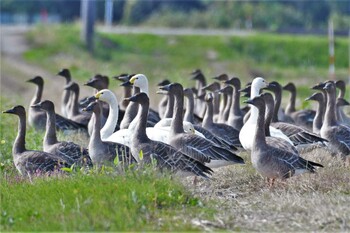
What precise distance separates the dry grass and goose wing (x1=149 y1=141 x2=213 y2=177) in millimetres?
241

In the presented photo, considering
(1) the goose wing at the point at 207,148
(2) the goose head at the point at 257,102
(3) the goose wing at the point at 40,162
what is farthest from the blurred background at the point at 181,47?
(2) the goose head at the point at 257,102

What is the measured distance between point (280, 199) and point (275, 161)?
5.67ft

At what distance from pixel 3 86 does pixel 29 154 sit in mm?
17853

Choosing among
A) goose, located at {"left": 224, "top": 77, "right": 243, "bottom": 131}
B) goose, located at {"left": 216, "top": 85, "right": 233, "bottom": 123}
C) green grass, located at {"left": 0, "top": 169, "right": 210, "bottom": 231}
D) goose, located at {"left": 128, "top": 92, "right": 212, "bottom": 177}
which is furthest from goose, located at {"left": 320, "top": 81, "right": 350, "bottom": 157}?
green grass, located at {"left": 0, "top": 169, "right": 210, "bottom": 231}

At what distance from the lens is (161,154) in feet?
42.8

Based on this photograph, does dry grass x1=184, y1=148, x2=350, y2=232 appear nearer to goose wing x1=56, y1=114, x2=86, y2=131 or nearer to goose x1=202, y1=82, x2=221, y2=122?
goose wing x1=56, y1=114, x2=86, y2=131

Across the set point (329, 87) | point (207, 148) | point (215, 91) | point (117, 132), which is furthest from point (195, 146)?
point (215, 91)

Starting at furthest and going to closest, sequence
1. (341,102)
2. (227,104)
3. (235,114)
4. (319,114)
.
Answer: (227,104), (235,114), (341,102), (319,114)

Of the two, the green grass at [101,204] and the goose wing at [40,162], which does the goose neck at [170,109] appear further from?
the green grass at [101,204]

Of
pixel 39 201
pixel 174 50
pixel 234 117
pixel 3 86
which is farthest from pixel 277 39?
pixel 39 201

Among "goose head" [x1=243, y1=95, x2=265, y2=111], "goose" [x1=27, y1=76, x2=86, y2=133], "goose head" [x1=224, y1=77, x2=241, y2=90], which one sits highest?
"goose head" [x1=243, y1=95, x2=265, y2=111]

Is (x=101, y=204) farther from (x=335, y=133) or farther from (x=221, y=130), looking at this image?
(x=221, y=130)

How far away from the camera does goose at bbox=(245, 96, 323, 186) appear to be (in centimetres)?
1295

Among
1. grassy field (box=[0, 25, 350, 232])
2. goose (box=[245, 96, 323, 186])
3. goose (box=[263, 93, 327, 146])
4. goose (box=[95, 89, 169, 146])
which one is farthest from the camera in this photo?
goose (box=[263, 93, 327, 146])
